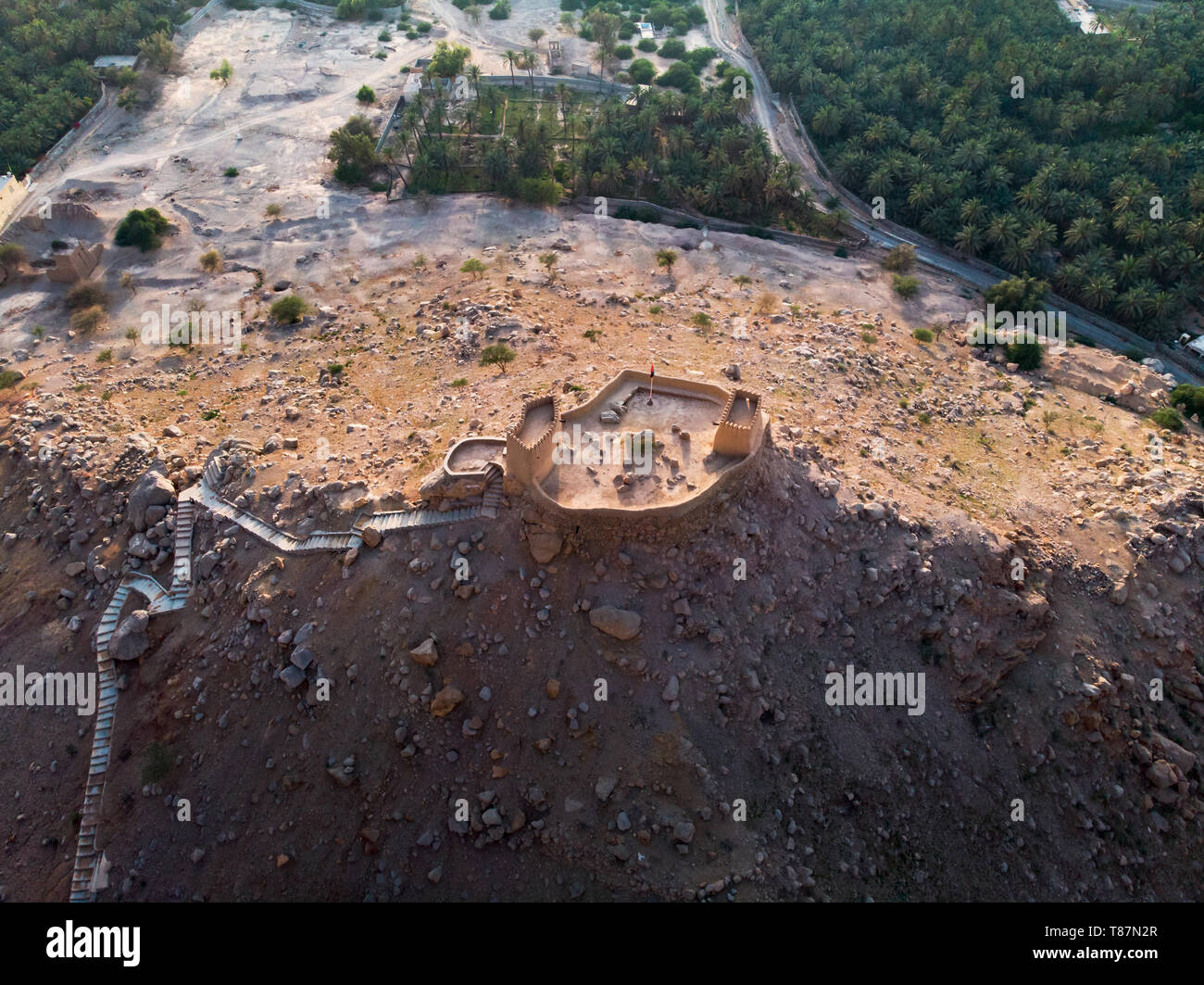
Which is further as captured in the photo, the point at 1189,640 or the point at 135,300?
the point at 135,300

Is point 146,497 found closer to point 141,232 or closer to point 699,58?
point 141,232

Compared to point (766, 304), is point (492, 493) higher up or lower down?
higher up

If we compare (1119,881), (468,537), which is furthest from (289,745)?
(1119,881)

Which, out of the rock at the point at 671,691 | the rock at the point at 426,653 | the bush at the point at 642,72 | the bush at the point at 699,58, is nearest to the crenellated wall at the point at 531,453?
the rock at the point at 426,653

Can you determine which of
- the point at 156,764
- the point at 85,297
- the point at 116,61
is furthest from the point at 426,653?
the point at 116,61

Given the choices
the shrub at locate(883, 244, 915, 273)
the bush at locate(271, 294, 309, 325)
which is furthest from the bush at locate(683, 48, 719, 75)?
the bush at locate(271, 294, 309, 325)

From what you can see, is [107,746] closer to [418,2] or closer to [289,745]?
[289,745]

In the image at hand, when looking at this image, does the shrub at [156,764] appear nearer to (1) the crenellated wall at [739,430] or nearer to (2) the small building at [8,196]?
(1) the crenellated wall at [739,430]
